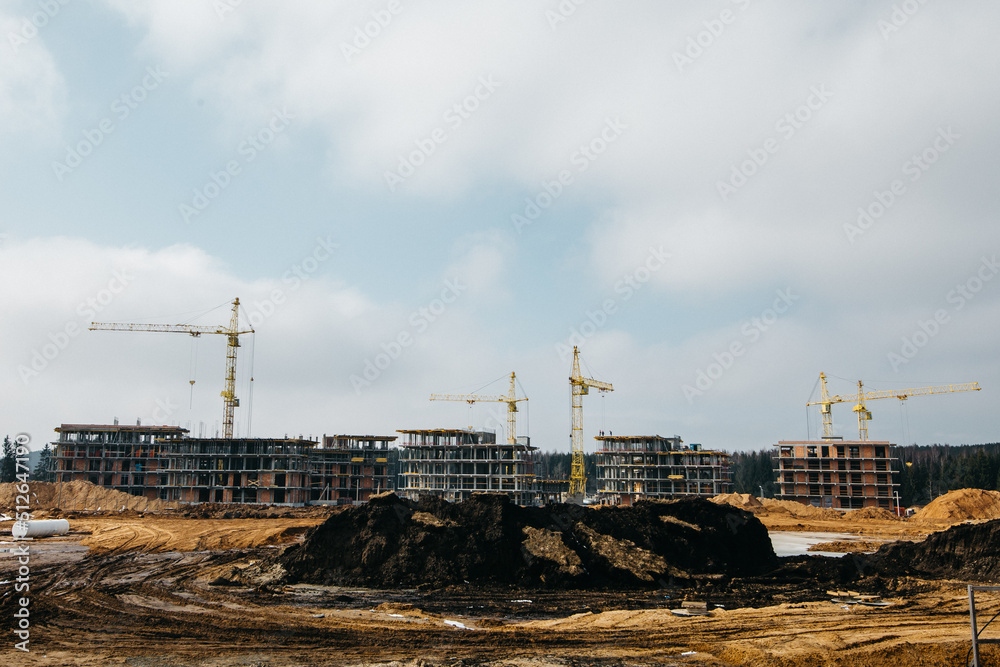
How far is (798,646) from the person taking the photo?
A: 68.4 ft

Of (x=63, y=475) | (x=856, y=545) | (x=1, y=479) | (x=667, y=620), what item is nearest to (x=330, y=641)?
(x=667, y=620)

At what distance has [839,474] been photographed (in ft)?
381

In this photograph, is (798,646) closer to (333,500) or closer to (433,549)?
(433,549)

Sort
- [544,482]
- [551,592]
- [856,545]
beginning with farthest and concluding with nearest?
[544,482], [856,545], [551,592]

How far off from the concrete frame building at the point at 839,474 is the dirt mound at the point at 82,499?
102 metres

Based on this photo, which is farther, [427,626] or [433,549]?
[433,549]

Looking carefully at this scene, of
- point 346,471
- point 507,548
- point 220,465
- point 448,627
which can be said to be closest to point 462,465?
point 346,471

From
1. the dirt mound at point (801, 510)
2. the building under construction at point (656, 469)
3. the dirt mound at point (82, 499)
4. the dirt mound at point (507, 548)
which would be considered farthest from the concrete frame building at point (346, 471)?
the dirt mound at point (507, 548)

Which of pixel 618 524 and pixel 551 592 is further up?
pixel 618 524

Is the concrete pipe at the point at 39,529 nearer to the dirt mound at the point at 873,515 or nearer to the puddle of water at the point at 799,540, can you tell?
the puddle of water at the point at 799,540

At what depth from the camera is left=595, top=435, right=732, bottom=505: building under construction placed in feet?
385

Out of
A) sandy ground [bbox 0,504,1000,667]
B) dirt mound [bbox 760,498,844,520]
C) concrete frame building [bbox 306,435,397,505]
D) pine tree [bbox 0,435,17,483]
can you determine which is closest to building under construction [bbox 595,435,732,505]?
dirt mound [bbox 760,498,844,520]

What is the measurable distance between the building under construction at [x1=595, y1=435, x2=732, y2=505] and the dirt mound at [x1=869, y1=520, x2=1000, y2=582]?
7942cm

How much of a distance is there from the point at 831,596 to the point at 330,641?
22248 millimetres
